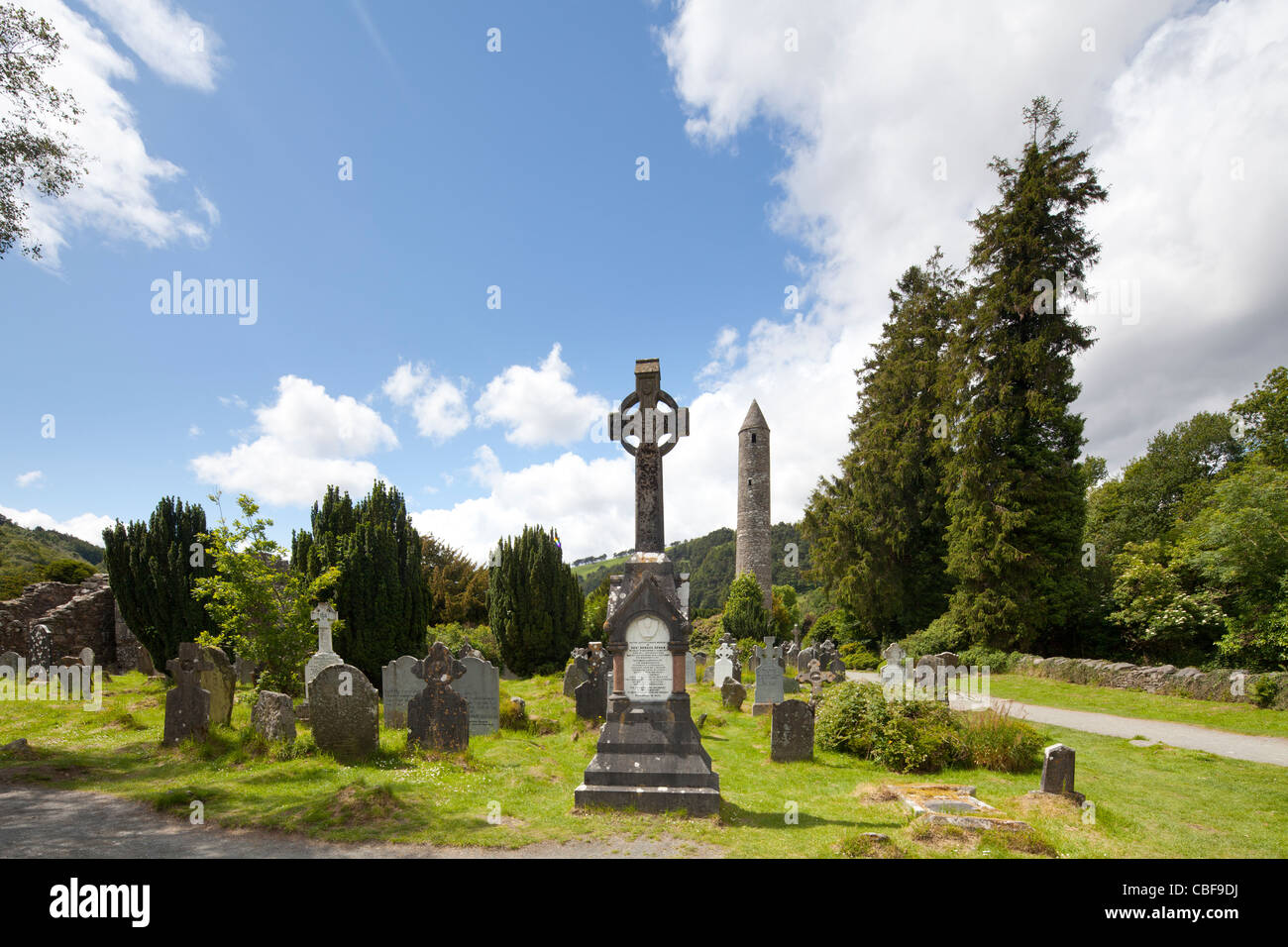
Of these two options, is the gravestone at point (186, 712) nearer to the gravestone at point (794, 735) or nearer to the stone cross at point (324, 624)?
the stone cross at point (324, 624)

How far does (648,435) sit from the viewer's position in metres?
7.48

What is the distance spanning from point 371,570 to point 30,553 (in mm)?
44962

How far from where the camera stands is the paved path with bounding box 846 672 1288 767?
928 cm

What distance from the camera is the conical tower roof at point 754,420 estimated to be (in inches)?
1467

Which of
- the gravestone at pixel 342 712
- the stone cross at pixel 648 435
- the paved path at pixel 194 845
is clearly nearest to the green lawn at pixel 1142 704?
the stone cross at pixel 648 435

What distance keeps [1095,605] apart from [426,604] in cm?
2271

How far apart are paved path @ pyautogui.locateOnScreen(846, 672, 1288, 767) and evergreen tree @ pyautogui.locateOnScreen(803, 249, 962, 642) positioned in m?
13.0

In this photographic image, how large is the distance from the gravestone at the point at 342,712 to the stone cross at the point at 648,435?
432 cm

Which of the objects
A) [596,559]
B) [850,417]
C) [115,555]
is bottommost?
[596,559]

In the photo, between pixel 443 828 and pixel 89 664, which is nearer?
pixel 443 828

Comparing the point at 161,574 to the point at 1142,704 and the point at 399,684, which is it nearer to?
the point at 399,684
